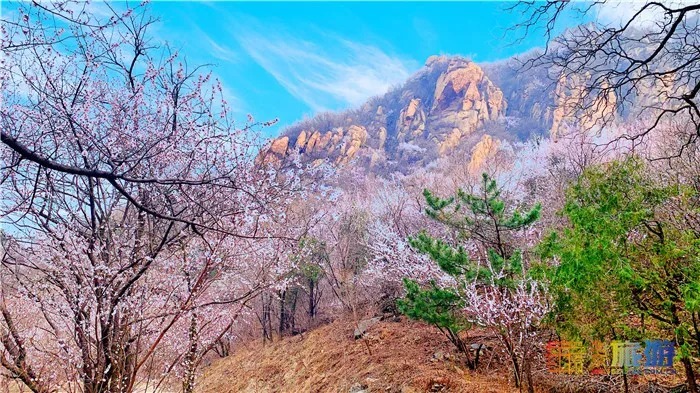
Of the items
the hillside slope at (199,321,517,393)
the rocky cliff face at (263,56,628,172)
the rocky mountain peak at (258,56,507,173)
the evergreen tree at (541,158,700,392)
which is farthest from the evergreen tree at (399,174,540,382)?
the rocky mountain peak at (258,56,507,173)

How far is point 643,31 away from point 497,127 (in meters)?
63.5

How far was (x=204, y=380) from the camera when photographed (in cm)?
1299

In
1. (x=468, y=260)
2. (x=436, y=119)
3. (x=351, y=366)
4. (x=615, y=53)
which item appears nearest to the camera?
(x=615, y=53)

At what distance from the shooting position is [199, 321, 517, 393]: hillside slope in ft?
24.0

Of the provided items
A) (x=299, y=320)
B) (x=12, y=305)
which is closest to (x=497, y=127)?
(x=299, y=320)

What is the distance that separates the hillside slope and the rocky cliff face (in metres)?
34.5

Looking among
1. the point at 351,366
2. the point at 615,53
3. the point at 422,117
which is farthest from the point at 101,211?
the point at 422,117

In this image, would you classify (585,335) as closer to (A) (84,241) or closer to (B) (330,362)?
(A) (84,241)

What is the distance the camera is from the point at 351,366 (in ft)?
32.0

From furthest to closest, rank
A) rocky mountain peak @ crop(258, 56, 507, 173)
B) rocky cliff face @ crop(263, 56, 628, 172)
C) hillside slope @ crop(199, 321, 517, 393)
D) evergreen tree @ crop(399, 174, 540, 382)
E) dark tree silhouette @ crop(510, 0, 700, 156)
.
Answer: rocky mountain peak @ crop(258, 56, 507, 173), rocky cliff face @ crop(263, 56, 628, 172), hillside slope @ crop(199, 321, 517, 393), evergreen tree @ crop(399, 174, 540, 382), dark tree silhouette @ crop(510, 0, 700, 156)

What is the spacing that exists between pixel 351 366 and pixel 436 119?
67.8 metres

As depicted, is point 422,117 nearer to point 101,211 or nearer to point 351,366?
point 351,366

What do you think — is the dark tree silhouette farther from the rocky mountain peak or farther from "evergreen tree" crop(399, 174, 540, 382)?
the rocky mountain peak

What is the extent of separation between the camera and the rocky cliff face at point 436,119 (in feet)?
181
